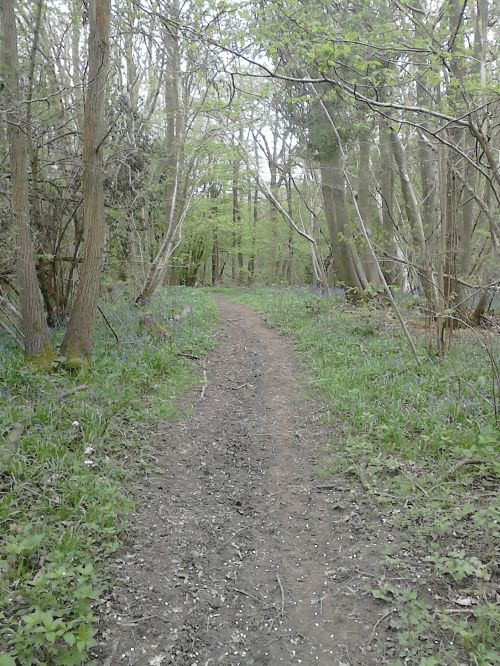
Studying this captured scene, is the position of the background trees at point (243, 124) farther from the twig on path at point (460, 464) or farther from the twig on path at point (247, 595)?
the twig on path at point (247, 595)

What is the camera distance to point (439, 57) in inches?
167

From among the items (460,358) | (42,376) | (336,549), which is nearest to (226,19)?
(42,376)

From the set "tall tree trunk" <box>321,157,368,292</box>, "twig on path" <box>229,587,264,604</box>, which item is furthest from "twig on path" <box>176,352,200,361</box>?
"tall tree trunk" <box>321,157,368,292</box>

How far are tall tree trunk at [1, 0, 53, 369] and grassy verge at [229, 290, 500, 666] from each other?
13.5 feet

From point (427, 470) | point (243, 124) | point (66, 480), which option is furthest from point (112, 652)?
point (243, 124)

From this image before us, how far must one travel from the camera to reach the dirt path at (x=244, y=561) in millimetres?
2789

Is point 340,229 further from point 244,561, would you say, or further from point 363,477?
point 244,561

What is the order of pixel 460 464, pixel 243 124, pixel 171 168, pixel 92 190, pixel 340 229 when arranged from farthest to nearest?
pixel 340 229
pixel 243 124
pixel 171 168
pixel 92 190
pixel 460 464

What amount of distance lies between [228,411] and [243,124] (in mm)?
9922

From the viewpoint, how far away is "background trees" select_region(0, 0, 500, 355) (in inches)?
215

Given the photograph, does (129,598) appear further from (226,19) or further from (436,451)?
(226,19)

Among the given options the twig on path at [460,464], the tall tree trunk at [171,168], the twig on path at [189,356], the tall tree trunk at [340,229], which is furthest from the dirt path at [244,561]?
the tall tree trunk at [340,229]

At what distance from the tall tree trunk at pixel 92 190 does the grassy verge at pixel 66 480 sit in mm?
481

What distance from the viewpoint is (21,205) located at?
6504 mm
